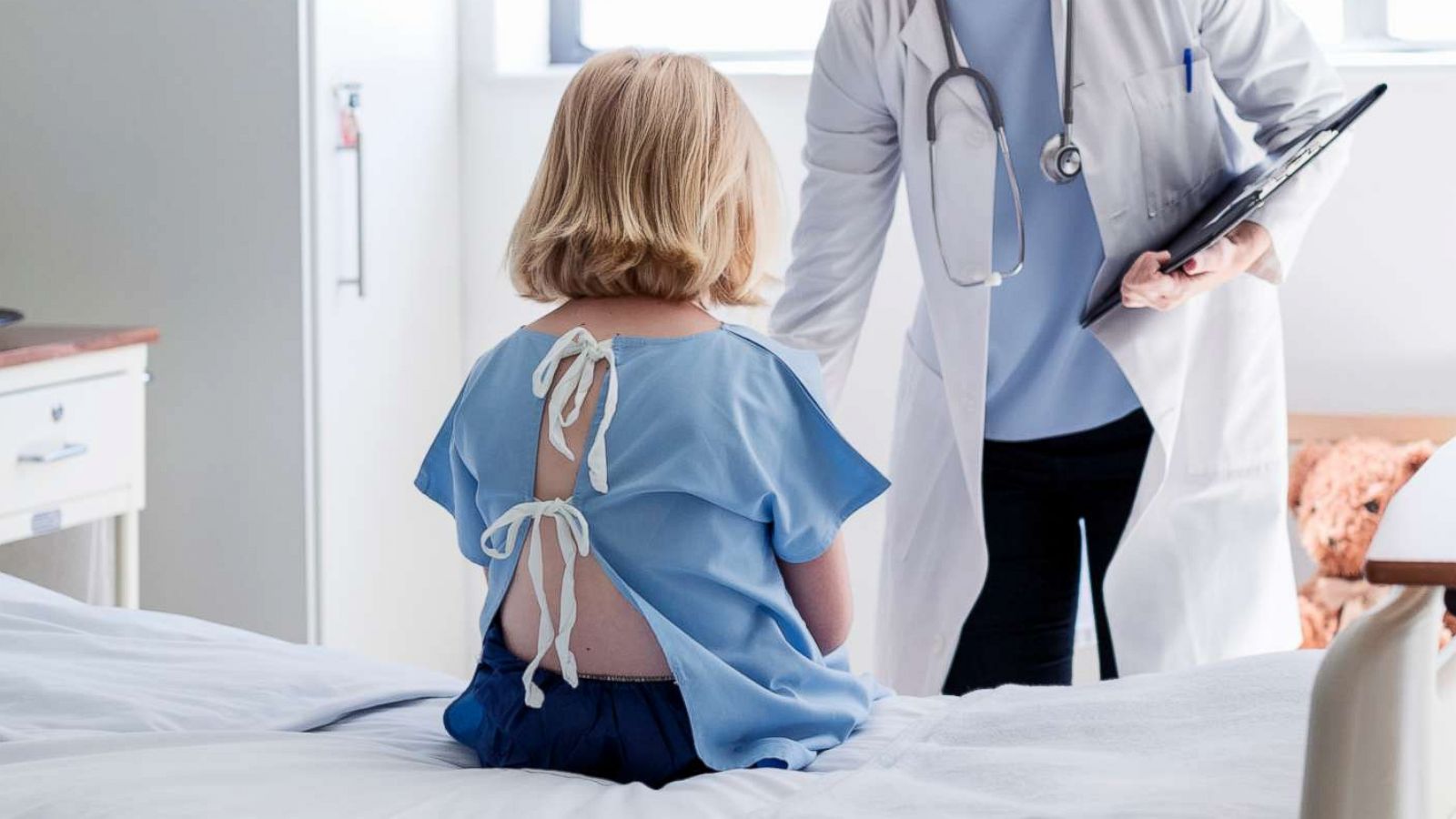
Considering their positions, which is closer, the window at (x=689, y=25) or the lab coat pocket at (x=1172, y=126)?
the lab coat pocket at (x=1172, y=126)

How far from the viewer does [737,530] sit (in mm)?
1166

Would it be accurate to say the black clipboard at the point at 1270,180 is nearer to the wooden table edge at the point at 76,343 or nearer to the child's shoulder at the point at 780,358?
the child's shoulder at the point at 780,358

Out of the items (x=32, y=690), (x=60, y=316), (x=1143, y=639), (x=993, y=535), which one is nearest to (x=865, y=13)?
(x=993, y=535)

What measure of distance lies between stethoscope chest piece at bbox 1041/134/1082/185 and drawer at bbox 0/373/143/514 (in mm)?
1337

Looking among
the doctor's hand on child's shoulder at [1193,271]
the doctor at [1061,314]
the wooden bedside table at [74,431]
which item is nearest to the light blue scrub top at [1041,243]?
the doctor at [1061,314]

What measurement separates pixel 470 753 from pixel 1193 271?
84 cm

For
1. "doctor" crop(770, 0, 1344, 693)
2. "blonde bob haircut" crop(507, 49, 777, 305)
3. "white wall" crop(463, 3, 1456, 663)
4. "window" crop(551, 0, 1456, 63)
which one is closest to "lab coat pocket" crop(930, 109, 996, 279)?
"doctor" crop(770, 0, 1344, 693)

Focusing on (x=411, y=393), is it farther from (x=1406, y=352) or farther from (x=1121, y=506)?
(x=1406, y=352)

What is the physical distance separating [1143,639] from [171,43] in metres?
1.71

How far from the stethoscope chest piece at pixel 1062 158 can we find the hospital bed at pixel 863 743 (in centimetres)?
62

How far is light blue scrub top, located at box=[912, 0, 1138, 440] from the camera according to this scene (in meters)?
1.72

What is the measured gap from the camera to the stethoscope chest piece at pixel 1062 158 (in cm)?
165

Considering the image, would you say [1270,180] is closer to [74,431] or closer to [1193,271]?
[1193,271]

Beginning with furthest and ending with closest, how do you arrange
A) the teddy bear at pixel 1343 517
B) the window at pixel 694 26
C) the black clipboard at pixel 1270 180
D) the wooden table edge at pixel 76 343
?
the window at pixel 694 26 < the teddy bear at pixel 1343 517 < the wooden table edge at pixel 76 343 < the black clipboard at pixel 1270 180
